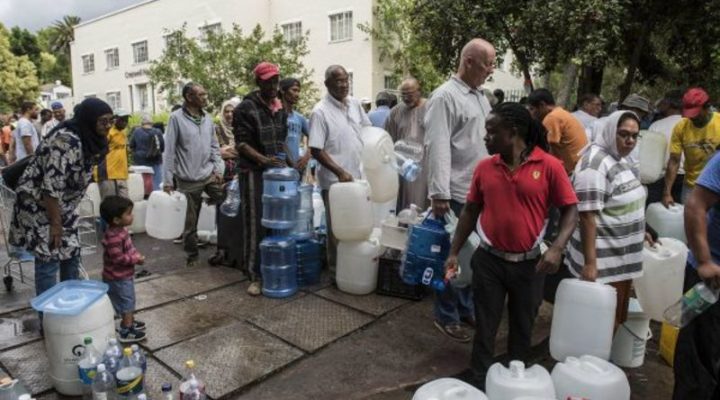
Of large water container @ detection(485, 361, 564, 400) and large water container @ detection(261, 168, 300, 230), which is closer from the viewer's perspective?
large water container @ detection(485, 361, 564, 400)

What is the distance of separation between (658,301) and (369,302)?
2.16m

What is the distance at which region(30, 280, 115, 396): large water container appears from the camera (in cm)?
272

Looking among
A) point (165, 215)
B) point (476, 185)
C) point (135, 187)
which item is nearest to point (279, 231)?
point (165, 215)

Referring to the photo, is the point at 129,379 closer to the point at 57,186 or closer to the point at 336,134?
the point at 57,186

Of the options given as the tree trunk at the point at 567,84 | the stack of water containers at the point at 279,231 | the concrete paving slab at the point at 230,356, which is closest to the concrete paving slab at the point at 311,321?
the concrete paving slab at the point at 230,356

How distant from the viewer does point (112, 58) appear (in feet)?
104

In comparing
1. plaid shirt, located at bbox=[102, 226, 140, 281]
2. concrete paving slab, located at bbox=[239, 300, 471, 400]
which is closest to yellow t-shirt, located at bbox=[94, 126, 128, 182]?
plaid shirt, located at bbox=[102, 226, 140, 281]

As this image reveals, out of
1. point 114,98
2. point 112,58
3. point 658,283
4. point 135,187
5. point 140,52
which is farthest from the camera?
point 114,98

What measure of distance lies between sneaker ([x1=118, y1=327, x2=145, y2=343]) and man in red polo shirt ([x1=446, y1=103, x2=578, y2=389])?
2.34 metres

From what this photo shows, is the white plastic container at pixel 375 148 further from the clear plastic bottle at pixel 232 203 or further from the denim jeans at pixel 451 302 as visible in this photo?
the clear plastic bottle at pixel 232 203

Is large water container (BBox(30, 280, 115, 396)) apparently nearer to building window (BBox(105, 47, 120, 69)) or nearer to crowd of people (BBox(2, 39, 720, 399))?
crowd of people (BBox(2, 39, 720, 399))

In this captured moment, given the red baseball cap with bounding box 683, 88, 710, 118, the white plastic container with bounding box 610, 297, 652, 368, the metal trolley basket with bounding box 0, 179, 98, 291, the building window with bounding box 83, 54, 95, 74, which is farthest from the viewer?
the building window with bounding box 83, 54, 95, 74

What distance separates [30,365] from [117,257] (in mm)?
837

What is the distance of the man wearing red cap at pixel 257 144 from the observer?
422 cm
